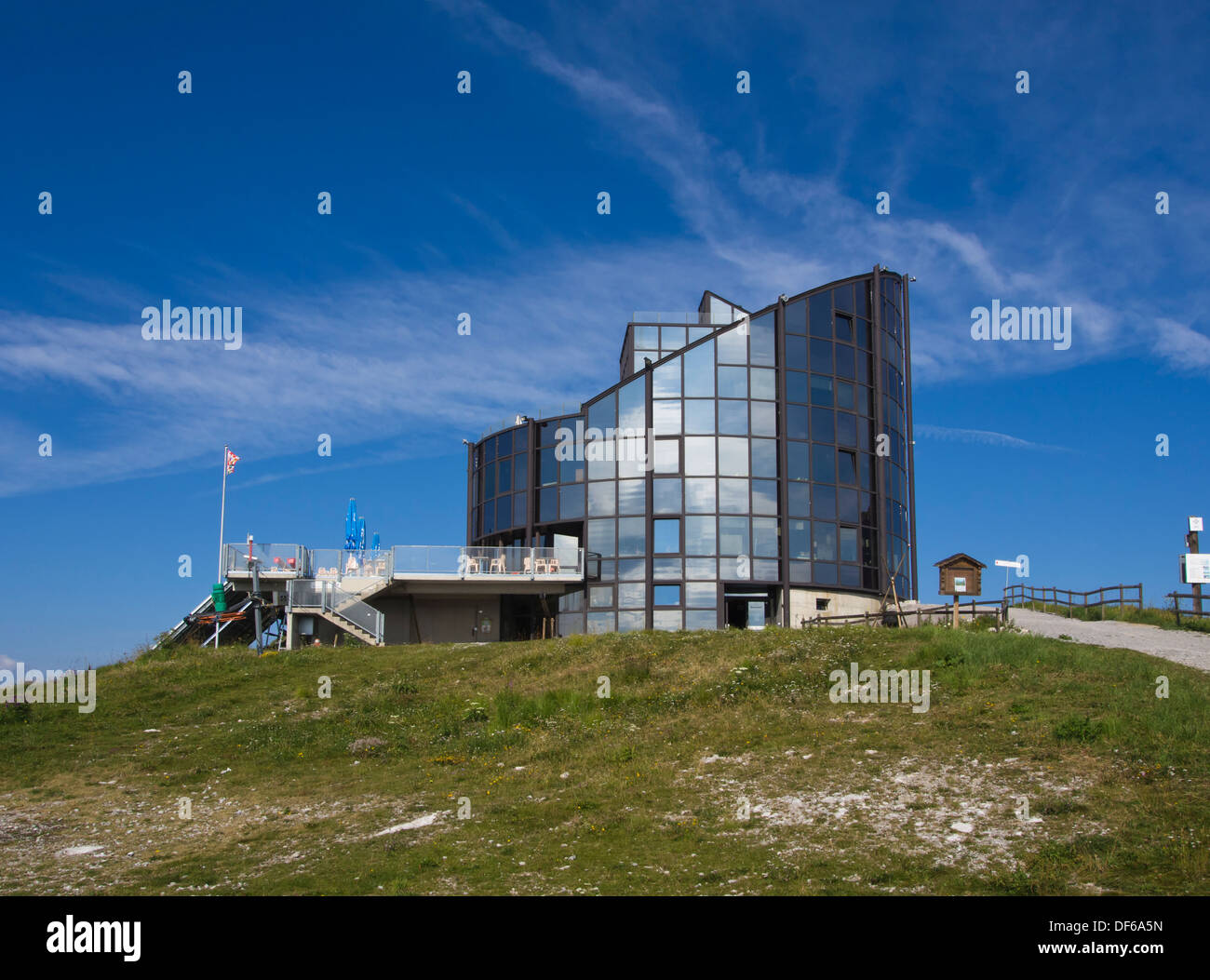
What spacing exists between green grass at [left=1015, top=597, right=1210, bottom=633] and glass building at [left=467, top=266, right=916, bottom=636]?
7.58 m

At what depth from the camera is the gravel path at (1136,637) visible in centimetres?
2442

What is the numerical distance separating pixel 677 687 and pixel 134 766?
12492 millimetres

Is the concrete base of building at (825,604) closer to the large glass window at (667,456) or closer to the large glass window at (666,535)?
the large glass window at (666,535)

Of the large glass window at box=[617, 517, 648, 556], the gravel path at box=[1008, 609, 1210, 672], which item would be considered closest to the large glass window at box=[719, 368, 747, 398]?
the large glass window at box=[617, 517, 648, 556]

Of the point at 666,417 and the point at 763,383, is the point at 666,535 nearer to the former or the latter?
the point at 666,417

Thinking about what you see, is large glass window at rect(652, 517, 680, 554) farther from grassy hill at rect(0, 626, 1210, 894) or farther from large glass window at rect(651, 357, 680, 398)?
grassy hill at rect(0, 626, 1210, 894)

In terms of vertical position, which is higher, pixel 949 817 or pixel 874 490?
pixel 874 490

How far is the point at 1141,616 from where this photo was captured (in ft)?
118

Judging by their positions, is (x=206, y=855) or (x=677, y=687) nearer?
(x=206, y=855)

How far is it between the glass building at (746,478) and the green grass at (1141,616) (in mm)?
7585

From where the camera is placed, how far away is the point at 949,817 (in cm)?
1320

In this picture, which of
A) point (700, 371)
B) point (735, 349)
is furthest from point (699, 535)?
point (735, 349)
